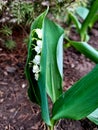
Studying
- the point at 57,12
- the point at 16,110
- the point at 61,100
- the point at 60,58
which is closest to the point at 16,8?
the point at 57,12

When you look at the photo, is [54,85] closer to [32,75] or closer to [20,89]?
[32,75]

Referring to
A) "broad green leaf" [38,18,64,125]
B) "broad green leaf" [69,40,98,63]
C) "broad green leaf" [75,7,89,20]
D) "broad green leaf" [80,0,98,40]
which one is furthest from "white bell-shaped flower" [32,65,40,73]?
"broad green leaf" [75,7,89,20]

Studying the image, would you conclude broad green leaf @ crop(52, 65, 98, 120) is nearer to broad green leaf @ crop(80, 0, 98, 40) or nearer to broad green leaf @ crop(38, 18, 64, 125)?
broad green leaf @ crop(38, 18, 64, 125)

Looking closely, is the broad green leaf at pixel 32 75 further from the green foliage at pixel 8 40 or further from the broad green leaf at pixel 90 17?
the broad green leaf at pixel 90 17

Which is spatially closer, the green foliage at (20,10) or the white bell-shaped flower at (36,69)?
the white bell-shaped flower at (36,69)

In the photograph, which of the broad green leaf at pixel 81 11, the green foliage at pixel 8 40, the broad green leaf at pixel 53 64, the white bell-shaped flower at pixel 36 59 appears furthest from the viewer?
the broad green leaf at pixel 81 11

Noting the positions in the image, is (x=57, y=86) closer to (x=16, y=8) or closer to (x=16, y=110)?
(x=16, y=110)

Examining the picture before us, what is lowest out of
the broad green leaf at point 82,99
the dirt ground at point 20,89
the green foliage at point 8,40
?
the dirt ground at point 20,89

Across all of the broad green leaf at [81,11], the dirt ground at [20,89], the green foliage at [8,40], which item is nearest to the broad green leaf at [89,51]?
the dirt ground at [20,89]
